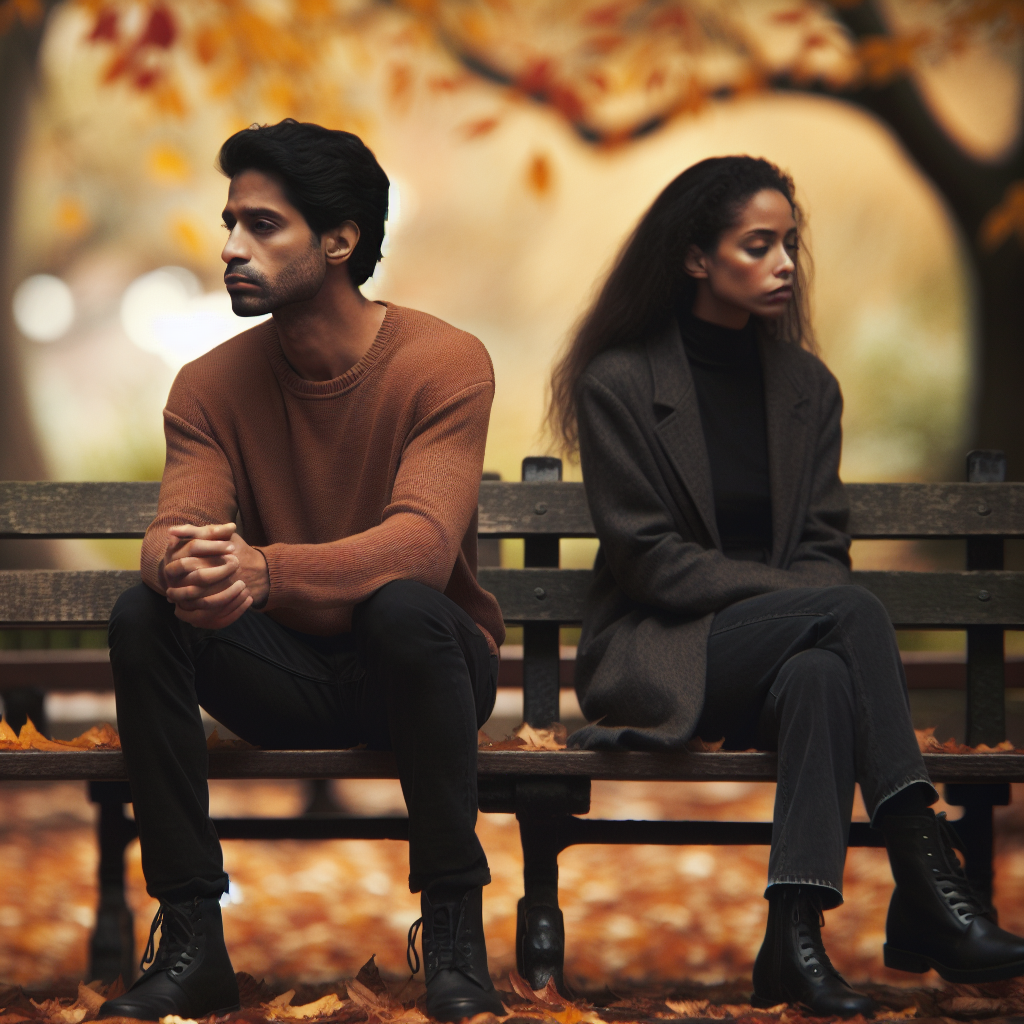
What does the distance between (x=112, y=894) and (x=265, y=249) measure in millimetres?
1370

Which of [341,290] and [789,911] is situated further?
[341,290]

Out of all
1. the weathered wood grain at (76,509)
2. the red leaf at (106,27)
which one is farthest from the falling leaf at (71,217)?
the weathered wood grain at (76,509)

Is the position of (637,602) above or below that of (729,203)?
below

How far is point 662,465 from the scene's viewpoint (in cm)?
271

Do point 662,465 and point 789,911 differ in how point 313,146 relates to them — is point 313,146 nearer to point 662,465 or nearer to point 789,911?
point 662,465

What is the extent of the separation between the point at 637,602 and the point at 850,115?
3.98 meters

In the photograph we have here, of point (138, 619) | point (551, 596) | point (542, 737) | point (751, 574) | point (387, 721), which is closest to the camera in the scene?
point (138, 619)

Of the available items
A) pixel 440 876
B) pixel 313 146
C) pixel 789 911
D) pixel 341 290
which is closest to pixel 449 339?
pixel 341 290

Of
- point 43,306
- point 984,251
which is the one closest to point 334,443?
point 43,306

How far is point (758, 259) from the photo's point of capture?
2.77 meters

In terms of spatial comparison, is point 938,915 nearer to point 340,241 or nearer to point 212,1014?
point 212,1014

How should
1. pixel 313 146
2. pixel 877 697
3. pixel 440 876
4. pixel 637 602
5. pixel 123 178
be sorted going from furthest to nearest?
1. pixel 123 178
2. pixel 637 602
3. pixel 313 146
4. pixel 877 697
5. pixel 440 876

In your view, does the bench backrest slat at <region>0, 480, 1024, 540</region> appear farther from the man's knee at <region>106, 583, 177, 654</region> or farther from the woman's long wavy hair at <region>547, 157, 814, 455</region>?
the man's knee at <region>106, 583, 177, 654</region>

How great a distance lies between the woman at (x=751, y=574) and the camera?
2098mm
